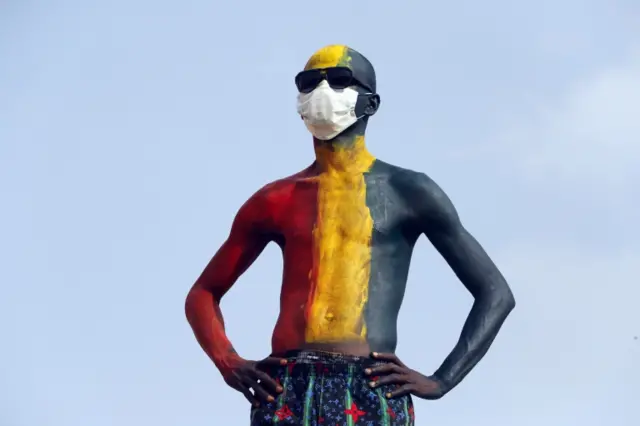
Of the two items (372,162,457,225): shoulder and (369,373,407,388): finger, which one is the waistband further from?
(372,162,457,225): shoulder

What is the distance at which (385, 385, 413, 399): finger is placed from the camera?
24.8 ft

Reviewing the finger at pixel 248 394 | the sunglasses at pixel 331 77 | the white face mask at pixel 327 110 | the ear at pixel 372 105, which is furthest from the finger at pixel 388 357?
the sunglasses at pixel 331 77

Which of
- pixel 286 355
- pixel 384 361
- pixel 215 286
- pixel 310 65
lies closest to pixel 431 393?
pixel 384 361

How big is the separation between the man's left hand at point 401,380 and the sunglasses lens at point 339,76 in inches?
63.3

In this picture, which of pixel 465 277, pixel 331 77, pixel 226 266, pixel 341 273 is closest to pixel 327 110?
pixel 331 77

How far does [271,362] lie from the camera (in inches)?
306

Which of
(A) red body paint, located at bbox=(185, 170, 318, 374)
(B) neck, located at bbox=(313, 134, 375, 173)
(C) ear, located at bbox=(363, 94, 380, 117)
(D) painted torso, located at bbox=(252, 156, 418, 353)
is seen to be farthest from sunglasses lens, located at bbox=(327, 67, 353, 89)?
(A) red body paint, located at bbox=(185, 170, 318, 374)

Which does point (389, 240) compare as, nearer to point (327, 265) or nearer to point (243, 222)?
point (327, 265)

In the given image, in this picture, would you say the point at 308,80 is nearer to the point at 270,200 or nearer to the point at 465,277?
the point at 270,200

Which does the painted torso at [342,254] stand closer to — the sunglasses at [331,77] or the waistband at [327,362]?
the waistband at [327,362]

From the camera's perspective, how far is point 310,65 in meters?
8.24

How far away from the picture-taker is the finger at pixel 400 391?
756 centimetres

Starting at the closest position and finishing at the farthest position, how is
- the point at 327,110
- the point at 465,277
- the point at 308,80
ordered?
the point at 465,277 < the point at 327,110 < the point at 308,80

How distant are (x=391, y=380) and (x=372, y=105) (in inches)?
66.0
